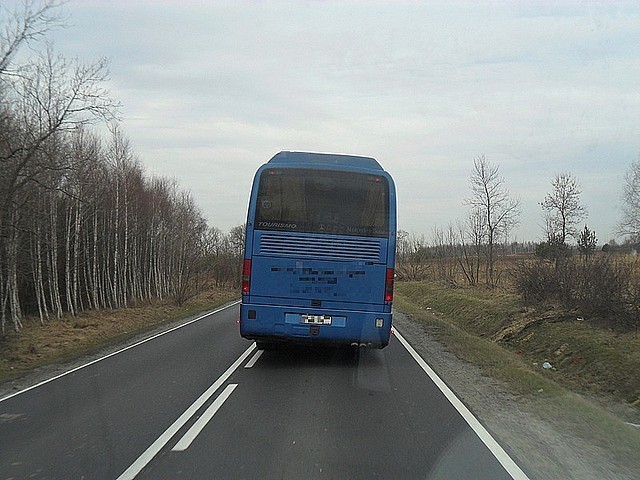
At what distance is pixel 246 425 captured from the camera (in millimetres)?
6895

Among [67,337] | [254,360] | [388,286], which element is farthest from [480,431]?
[67,337]

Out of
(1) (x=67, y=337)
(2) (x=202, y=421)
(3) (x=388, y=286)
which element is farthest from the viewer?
(1) (x=67, y=337)

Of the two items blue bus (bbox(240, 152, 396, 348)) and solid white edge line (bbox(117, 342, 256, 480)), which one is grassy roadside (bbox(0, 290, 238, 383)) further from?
blue bus (bbox(240, 152, 396, 348))

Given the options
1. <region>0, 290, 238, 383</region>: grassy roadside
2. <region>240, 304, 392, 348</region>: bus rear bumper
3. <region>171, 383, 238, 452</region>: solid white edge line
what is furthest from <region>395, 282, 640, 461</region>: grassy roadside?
<region>0, 290, 238, 383</region>: grassy roadside

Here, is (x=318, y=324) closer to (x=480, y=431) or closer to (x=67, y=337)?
(x=480, y=431)

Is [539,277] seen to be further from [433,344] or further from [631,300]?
[433,344]

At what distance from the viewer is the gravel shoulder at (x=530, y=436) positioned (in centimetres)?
542

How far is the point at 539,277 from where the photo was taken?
19078mm

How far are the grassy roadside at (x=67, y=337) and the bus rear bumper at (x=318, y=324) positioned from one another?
4438 millimetres

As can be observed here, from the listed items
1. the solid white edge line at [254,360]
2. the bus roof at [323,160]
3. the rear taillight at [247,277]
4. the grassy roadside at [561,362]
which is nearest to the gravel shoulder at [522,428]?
the grassy roadside at [561,362]

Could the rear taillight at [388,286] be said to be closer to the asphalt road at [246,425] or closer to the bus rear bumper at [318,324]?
the bus rear bumper at [318,324]

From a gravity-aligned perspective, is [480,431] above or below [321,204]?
below

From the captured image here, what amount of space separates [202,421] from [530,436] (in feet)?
12.0

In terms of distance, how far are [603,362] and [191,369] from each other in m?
8.06
